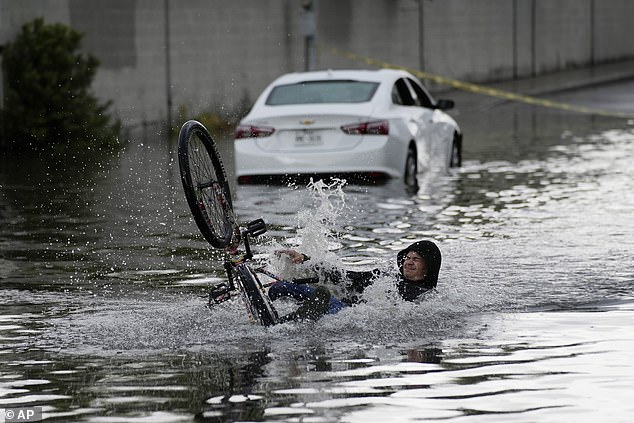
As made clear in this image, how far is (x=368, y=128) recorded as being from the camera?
1914cm

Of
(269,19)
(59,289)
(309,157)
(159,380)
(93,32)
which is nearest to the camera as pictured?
(159,380)

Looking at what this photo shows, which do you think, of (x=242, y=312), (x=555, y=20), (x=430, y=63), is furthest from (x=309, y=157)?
(x=555, y=20)

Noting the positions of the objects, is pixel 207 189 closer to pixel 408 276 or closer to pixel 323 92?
pixel 408 276

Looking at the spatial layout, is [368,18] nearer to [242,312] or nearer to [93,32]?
[93,32]

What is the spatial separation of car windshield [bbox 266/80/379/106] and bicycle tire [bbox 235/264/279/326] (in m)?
10.0

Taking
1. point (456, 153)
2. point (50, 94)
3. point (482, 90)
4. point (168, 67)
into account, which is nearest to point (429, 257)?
point (456, 153)

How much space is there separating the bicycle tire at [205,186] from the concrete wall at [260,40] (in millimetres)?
15342

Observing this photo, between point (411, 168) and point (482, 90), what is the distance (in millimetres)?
18820

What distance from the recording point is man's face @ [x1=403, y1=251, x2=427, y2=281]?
33.7 ft

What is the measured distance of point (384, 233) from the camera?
15.0 metres

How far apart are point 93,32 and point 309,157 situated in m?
8.50

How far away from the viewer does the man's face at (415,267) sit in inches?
404

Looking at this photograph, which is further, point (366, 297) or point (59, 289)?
point (59, 289)

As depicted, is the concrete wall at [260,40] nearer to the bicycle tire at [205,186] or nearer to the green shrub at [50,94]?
the green shrub at [50,94]
